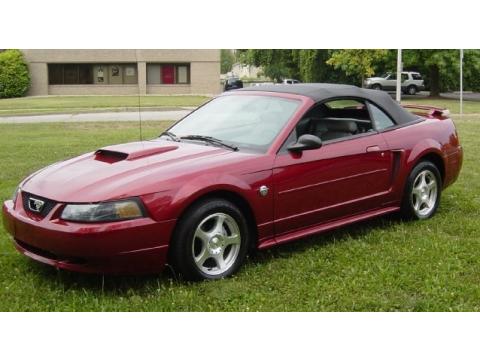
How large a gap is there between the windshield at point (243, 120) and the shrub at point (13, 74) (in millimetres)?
41429

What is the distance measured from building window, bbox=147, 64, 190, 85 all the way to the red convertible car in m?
41.4

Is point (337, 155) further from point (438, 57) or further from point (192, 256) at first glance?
point (438, 57)

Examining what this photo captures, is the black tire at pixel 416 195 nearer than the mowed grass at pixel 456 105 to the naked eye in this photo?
Yes

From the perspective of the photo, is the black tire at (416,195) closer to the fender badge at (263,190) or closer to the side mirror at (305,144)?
the side mirror at (305,144)

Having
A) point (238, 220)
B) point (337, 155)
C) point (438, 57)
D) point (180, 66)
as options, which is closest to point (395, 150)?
point (337, 155)

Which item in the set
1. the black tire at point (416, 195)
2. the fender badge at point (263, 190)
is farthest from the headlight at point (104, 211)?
the black tire at point (416, 195)

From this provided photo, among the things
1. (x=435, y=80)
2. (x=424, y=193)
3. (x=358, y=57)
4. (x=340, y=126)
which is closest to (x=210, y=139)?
(x=340, y=126)

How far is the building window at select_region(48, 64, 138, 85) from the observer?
45.4 m

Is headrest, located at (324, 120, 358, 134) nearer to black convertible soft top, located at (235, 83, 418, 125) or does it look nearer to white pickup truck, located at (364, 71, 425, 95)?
black convertible soft top, located at (235, 83, 418, 125)

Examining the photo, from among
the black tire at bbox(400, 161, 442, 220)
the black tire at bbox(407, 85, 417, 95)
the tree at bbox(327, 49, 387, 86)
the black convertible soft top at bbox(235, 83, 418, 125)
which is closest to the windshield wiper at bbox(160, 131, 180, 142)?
the black convertible soft top at bbox(235, 83, 418, 125)

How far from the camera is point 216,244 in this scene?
430 cm

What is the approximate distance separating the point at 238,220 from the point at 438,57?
129 feet

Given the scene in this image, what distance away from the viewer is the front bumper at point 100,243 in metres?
3.79

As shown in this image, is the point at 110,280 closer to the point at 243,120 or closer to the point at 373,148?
the point at 243,120
